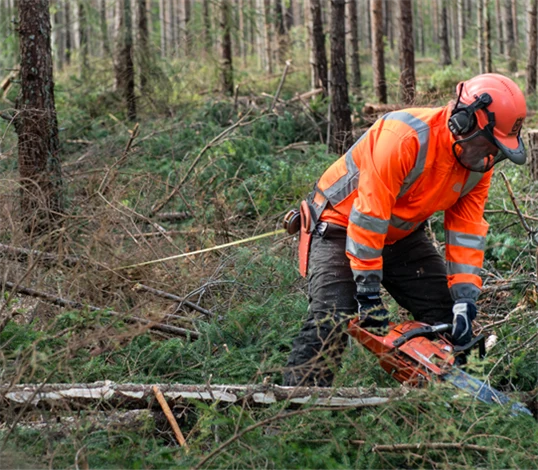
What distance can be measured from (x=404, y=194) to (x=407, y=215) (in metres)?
0.13

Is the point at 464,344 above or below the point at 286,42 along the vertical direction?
below

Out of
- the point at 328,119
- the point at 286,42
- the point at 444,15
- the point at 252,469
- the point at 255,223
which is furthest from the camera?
the point at 444,15

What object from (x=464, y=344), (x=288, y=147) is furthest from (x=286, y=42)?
(x=464, y=344)

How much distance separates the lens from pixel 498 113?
373 centimetres

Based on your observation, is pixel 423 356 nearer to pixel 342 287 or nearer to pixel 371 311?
pixel 371 311

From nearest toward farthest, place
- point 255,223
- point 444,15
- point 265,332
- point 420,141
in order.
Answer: point 420,141 < point 265,332 < point 255,223 < point 444,15

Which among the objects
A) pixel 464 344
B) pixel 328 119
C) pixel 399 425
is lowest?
pixel 399 425

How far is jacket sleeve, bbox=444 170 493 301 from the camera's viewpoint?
420 cm

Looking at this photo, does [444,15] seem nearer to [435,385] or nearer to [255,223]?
Answer: [255,223]

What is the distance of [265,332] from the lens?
5.09 meters

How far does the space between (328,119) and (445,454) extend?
9.18 m

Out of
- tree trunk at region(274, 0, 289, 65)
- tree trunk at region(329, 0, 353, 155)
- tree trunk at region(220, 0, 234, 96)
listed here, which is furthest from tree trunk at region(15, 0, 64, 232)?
tree trunk at region(274, 0, 289, 65)

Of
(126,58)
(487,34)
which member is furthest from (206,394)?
(487,34)

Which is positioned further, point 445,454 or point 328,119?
point 328,119
